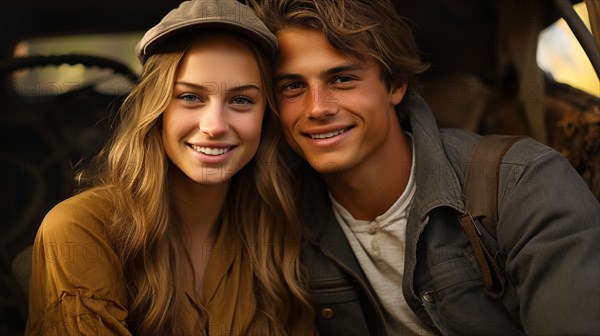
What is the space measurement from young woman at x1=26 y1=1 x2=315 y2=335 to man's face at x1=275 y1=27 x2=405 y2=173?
3.3 inches

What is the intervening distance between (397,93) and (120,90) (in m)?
1.64

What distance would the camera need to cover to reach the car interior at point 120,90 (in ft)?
9.53

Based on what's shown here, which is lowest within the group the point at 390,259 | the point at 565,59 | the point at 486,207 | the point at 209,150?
the point at 565,59

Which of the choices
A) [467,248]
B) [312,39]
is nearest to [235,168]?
[312,39]

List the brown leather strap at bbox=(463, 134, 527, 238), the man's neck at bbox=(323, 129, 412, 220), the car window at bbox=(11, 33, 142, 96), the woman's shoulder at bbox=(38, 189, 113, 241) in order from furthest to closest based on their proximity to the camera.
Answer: the car window at bbox=(11, 33, 142, 96), the man's neck at bbox=(323, 129, 412, 220), the brown leather strap at bbox=(463, 134, 527, 238), the woman's shoulder at bbox=(38, 189, 113, 241)

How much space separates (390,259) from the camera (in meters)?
2.37

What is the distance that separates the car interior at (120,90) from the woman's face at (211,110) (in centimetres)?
81

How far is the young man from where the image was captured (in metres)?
2.00

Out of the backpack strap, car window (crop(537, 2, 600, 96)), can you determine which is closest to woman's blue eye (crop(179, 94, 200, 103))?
the backpack strap

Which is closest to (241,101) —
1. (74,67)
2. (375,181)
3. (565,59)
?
(375,181)

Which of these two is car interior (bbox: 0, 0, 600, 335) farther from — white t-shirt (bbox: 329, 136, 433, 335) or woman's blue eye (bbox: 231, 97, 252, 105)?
woman's blue eye (bbox: 231, 97, 252, 105)

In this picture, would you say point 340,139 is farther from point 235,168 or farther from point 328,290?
point 328,290

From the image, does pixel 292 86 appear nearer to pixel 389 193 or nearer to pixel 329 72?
pixel 329 72

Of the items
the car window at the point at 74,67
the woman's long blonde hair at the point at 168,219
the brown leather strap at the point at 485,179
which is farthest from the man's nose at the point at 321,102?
the car window at the point at 74,67
